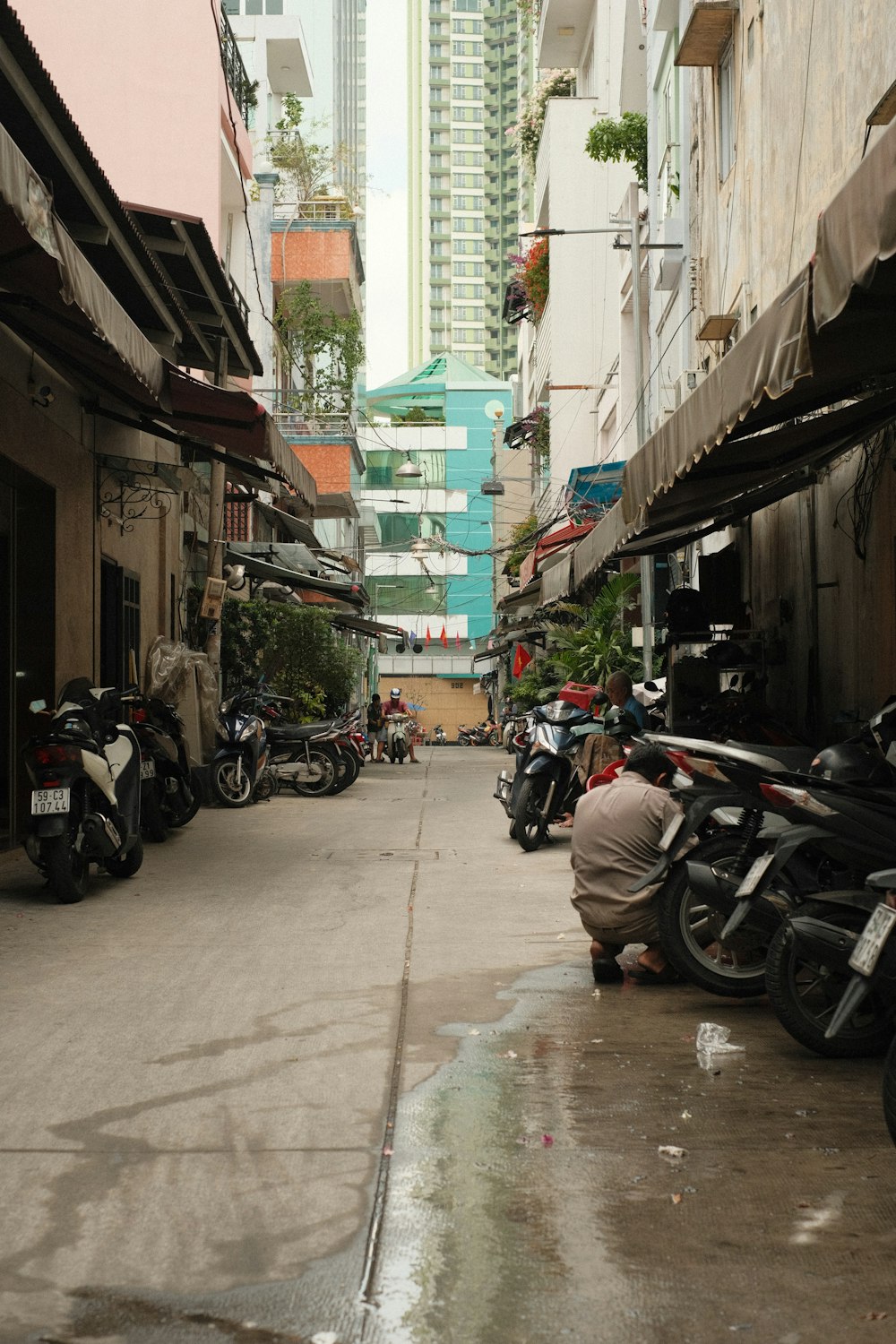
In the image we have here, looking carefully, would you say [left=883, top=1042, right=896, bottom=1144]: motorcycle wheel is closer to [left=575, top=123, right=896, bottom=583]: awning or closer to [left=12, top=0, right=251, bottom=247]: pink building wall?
[left=575, top=123, right=896, bottom=583]: awning

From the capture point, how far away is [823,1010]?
18.1ft

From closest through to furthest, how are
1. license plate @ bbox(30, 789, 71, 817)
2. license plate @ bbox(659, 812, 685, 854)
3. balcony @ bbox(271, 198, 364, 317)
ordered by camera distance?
license plate @ bbox(659, 812, 685, 854) < license plate @ bbox(30, 789, 71, 817) < balcony @ bbox(271, 198, 364, 317)

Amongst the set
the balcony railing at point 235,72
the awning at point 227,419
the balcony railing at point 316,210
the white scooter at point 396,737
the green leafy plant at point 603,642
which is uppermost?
the balcony railing at point 316,210

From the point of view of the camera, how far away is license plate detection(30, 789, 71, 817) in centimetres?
866

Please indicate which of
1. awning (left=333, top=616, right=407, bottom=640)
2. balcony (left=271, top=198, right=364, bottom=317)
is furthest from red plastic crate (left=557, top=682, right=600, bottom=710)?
balcony (left=271, top=198, right=364, bottom=317)

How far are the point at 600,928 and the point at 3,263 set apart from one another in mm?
4260

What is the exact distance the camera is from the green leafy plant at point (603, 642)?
19.8 m

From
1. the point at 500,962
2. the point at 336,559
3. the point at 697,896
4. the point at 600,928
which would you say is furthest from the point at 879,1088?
the point at 336,559

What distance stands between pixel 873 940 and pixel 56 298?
5.64 m

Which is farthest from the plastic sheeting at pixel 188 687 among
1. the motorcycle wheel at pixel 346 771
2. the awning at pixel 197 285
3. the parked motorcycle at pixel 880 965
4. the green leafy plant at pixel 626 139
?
the green leafy plant at pixel 626 139

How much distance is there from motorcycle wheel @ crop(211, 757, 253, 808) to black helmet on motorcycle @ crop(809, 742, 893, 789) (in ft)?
36.4

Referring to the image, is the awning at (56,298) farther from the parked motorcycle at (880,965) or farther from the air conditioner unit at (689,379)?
the air conditioner unit at (689,379)

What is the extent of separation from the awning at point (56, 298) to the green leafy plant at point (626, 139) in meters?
17.2

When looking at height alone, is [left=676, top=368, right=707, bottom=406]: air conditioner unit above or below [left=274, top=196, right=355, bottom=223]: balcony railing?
below
